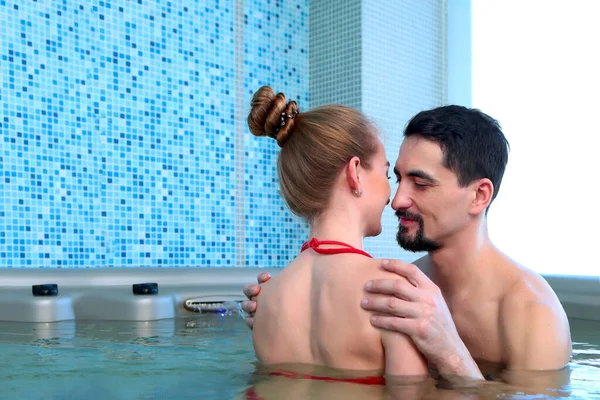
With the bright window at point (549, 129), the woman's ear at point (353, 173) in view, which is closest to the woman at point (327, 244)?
the woman's ear at point (353, 173)

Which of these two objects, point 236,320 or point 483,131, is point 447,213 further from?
point 236,320

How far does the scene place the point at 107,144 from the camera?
469 cm

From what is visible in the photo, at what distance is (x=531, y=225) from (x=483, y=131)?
132 inches

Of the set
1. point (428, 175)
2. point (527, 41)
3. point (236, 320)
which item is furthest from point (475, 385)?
point (527, 41)

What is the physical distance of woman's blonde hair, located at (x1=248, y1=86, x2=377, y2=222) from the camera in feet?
5.39

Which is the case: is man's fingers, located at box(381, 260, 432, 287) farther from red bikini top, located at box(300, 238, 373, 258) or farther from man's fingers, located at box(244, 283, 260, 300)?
man's fingers, located at box(244, 283, 260, 300)

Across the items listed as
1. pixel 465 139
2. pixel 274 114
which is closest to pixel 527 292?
pixel 465 139

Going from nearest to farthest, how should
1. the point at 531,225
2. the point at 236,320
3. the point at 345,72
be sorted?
the point at 236,320, the point at 531,225, the point at 345,72

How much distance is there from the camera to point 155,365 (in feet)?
6.45

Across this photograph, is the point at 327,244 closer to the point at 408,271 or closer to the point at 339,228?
the point at 339,228

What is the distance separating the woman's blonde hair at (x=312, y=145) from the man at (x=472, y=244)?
337 millimetres

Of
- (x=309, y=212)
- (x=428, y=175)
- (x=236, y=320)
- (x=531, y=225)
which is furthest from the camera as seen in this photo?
(x=531, y=225)

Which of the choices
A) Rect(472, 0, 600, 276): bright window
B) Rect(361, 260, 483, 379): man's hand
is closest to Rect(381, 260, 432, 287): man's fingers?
Rect(361, 260, 483, 379): man's hand

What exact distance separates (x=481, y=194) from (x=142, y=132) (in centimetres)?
328
